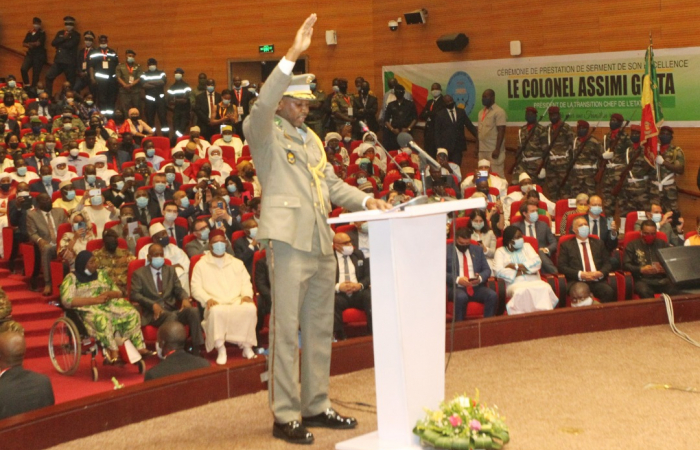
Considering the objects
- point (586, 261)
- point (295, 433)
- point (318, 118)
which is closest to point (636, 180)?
point (586, 261)

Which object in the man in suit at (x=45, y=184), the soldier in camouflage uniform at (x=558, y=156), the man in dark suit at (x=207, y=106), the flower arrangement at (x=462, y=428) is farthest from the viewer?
the man in dark suit at (x=207, y=106)

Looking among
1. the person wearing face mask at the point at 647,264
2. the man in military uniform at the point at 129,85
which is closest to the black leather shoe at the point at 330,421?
the person wearing face mask at the point at 647,264

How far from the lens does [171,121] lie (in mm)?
15250

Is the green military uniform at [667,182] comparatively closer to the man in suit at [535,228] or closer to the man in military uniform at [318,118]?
the man in suit at [535,228]

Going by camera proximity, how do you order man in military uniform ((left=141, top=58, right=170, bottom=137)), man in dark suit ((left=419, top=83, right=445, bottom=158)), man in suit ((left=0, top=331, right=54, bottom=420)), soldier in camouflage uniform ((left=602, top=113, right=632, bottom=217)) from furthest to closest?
man in military uniform ((left=141, top=58, right=170, bottom=137))
man in dark suit ((left=419, top=83, right=445, bottom=158))
soldier in camouflage uniform ((left=602, top=113, right=632, bottom=217))
man in suit ((left=0, top=331, right=54, bottom=420))

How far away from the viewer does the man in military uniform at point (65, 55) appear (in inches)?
614

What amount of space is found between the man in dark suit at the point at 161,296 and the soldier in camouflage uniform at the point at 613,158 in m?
5.69

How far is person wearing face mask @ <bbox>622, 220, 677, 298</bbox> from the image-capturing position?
25.1 ft

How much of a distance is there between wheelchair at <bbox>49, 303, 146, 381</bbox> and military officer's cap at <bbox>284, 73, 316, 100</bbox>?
3373mm

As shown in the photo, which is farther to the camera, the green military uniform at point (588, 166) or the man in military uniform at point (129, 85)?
the man in military uniform at point (129, 85)

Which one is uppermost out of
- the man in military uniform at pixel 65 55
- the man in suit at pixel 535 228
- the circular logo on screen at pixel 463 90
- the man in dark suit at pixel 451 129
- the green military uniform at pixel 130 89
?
the man in military uniform at pixel 65 55

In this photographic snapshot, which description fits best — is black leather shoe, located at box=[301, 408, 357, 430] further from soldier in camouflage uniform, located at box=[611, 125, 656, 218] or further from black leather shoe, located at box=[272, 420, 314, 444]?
soldier in camouflage uniform, located at box=[611, 125, 656, 218]

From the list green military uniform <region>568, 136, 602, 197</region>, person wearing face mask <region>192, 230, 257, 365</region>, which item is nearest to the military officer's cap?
person wearing face mask <region>192, 230, 257, 365</region>

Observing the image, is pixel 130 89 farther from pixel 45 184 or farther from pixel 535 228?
pixel 535 228
